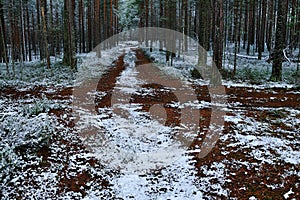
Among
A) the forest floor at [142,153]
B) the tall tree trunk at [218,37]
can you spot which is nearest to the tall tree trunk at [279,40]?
the tall tree trunk at [218,37]

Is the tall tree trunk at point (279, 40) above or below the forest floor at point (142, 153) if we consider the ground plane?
above

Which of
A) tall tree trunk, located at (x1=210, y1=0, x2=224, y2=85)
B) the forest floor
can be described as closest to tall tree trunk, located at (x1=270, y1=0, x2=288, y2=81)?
tall tree trunk, located at (x1=210, y1=0, x2=224, y2=85)

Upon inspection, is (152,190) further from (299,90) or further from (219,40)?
(299,90)

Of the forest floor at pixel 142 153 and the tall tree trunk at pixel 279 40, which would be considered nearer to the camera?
the forest floor at pixel 142 153

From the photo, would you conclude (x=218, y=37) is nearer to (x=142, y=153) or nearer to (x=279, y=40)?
(x=279, y=40)

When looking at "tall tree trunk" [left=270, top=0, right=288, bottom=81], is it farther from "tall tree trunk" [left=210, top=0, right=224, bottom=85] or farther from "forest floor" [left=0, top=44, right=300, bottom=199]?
"forest floor" [left=0, top=44, right=300, bottom=199]

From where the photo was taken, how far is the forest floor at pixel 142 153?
4.96 metres

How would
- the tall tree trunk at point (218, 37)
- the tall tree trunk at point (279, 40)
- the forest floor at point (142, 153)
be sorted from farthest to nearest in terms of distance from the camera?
the tall tree trunk at point (279, 40) < the tall tree trunk at point (218, 37) < the forest floor at point (142, 153)

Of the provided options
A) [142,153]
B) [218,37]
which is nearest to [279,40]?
[218,37]

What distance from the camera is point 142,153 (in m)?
6.42

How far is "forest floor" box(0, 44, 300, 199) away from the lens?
4.96 metres

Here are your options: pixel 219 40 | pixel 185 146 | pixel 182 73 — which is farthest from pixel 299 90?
pixel 185 146

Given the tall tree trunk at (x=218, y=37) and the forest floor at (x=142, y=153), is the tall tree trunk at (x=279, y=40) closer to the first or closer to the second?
the tall tree trunk at (x=218, y=37)

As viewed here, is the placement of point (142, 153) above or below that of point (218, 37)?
below
